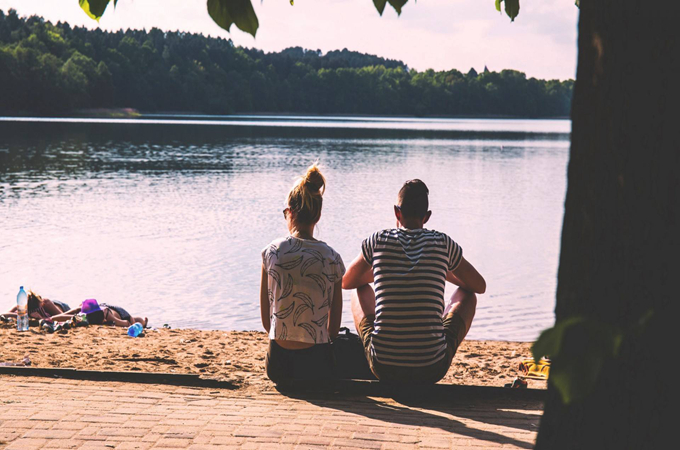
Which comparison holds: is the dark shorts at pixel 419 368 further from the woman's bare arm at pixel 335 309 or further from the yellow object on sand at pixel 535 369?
the yellow object on sand at pixel 535 369

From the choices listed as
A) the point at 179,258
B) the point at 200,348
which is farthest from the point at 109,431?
the point at 179,258

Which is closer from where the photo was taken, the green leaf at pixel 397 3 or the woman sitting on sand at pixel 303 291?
the green leaf at pixel 397 3

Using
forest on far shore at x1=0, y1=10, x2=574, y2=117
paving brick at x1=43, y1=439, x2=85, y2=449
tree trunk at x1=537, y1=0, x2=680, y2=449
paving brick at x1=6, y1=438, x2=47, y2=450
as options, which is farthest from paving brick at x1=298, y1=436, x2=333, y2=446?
forest on far shore at x1=0, y1=10, x2=574, y2=117

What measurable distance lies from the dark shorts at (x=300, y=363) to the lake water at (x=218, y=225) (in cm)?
105

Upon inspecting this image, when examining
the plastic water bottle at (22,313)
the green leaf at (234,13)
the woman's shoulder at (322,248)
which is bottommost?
the plastic water bottle at (22,313)

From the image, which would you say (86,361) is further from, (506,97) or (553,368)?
(506,97)

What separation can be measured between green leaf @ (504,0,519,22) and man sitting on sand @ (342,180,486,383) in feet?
4.29

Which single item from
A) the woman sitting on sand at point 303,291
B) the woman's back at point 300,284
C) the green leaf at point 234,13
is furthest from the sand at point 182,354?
the green leaf at point 234,13

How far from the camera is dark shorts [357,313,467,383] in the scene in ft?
14.3

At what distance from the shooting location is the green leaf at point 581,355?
133cm

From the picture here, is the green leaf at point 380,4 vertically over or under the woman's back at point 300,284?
over

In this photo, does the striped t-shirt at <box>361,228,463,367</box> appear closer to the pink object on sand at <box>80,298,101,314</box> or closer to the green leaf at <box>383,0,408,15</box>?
the green leaf at <box>383,0,408,15</box>

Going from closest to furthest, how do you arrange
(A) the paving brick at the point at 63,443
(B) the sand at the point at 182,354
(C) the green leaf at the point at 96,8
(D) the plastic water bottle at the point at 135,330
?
(C) the green leaf at the point at 96,8, (A) the paving brick at the point at 63,443, (B) the sand at the point at 182,354, (D) the plastic water bottle at the point at 135,330

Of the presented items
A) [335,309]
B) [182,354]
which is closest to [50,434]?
[335,309]
